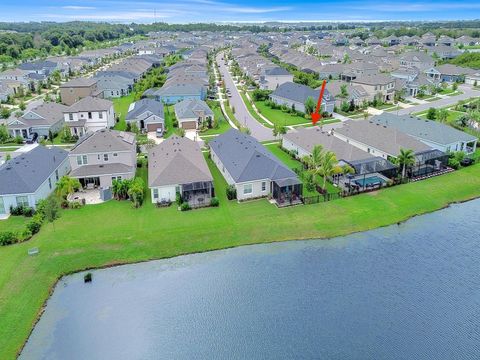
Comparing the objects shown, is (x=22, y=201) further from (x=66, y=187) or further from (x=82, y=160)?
(x=82, y=160)

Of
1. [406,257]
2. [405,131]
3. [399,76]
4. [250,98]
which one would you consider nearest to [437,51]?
[399,76]

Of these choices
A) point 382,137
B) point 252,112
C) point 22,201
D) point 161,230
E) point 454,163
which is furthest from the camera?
point 252,112

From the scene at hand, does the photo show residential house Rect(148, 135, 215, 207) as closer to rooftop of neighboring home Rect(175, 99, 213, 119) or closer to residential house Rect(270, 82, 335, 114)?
rooftop of neighboring home Rect(175, 99, 213, 119)

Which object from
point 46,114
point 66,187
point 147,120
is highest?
point 46,114

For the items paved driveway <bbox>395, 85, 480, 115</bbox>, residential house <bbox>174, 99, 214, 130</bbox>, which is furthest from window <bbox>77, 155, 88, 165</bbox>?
paved driveway <bbox>395, 85, 480, 115</bbox>

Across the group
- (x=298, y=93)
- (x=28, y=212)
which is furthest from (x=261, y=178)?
(x=298, y=93)

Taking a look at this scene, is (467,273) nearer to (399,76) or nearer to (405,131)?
(405,131)

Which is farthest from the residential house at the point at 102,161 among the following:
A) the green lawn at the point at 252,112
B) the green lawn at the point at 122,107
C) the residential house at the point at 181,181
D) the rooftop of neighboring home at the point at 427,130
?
the rooftop of neighboring home at the point at 427,130

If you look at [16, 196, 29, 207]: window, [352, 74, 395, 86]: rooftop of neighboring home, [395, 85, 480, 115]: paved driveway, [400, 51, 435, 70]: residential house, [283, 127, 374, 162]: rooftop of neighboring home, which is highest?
→ [400, 51, 435, 70]: residential house
